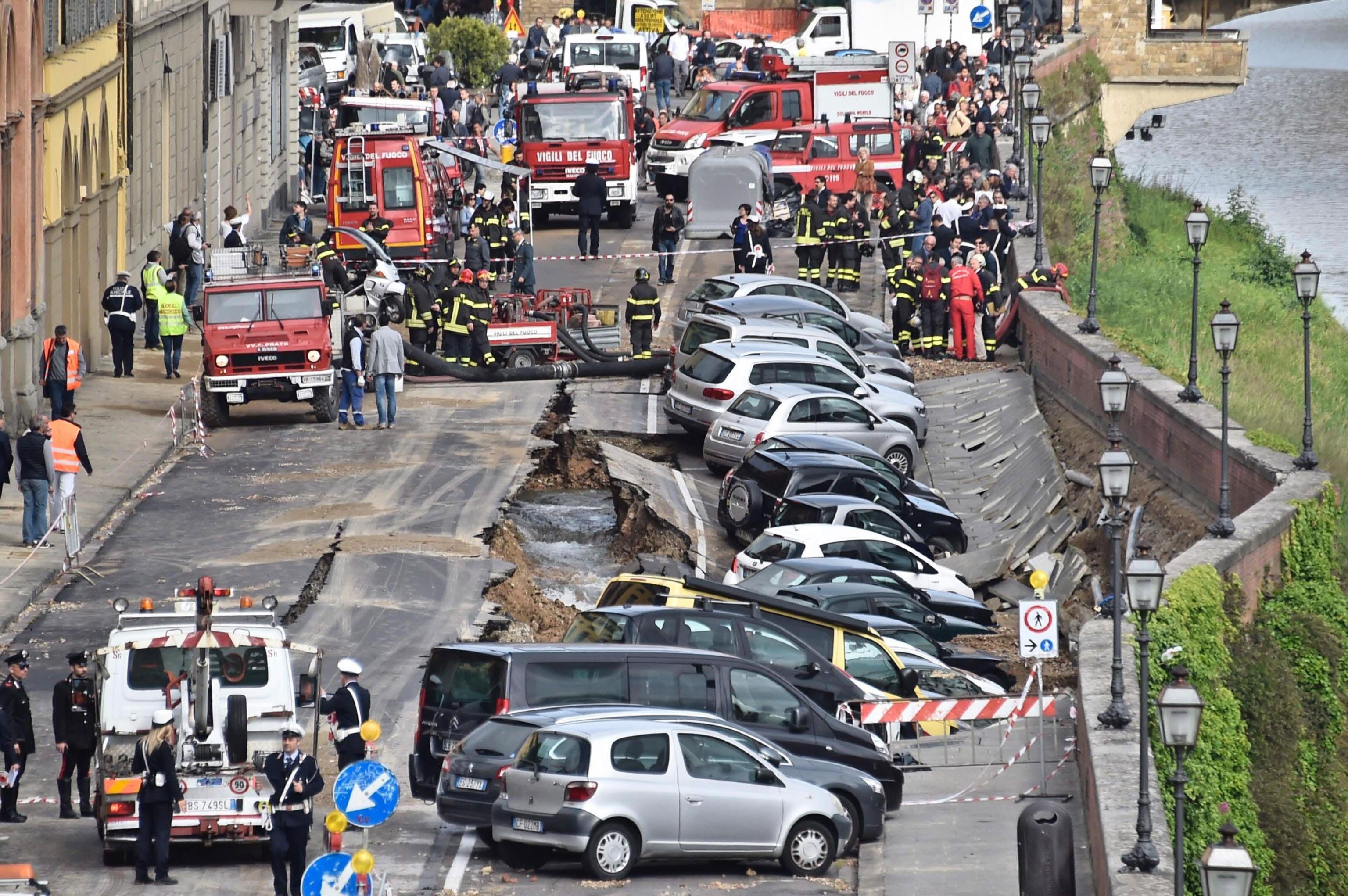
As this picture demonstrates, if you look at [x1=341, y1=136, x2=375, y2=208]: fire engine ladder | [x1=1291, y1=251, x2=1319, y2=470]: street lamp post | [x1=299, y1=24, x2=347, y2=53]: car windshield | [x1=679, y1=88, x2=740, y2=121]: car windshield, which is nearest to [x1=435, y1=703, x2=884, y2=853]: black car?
[x1=1291, y1=251, x2=1319, y2=470]: street lamp post

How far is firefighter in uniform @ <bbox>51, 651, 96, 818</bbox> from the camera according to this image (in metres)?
18.6

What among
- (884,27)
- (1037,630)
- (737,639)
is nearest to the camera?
(737,639)

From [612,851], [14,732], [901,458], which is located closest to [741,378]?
[901,458]

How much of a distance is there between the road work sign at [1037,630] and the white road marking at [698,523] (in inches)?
283

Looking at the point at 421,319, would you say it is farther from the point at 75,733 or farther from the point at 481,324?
the point at 75,733

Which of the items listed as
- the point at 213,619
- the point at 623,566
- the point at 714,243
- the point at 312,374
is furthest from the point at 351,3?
the point at 213,619

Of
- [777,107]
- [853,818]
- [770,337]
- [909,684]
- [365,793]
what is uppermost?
[777,107]

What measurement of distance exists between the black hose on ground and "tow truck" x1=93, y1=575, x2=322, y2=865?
1767cm

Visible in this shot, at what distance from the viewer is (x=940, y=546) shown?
30625mm

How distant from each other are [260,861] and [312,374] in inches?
619

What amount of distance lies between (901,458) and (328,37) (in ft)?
123

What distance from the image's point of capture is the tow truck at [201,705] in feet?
56.5

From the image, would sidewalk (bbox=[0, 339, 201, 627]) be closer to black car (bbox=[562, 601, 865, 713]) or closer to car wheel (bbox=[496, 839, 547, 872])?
black car (bbox=[562, 601, 865, 713])

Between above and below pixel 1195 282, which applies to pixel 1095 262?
above
